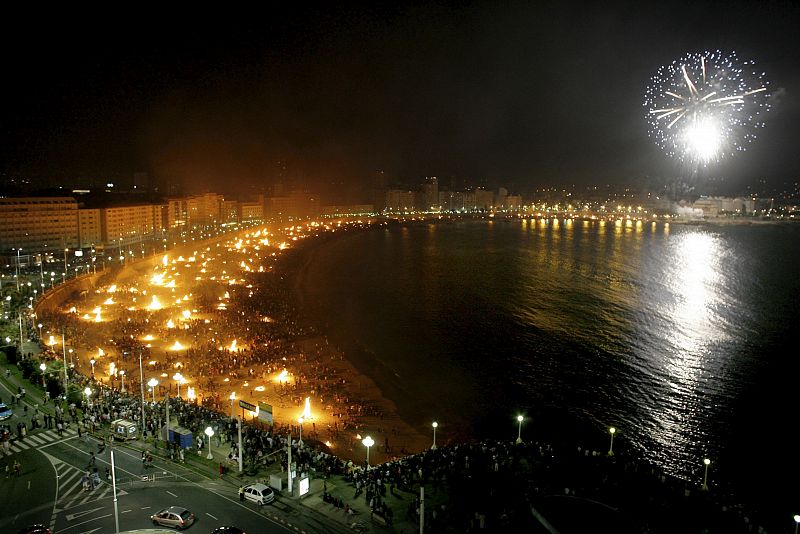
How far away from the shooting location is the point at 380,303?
4209cm

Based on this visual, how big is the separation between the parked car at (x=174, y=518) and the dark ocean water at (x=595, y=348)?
36.1 ft

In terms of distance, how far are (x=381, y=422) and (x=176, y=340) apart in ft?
45.7

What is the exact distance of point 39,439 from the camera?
14.0 meters

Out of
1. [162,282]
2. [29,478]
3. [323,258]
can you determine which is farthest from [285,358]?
[323,258]

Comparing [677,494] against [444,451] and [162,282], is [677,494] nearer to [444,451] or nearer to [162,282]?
[444,451]

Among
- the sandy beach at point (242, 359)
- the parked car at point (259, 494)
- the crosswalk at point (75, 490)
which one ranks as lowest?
the sandy beach at point (242, 359)

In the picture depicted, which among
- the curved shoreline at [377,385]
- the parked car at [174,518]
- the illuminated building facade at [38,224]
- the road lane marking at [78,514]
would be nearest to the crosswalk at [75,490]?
the road lane marking at [78,514]

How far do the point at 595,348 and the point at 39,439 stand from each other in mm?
26306

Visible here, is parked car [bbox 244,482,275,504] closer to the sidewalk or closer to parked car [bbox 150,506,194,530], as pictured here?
the sidewalk

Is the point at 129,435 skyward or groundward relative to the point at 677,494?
skyward

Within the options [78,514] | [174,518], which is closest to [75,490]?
[78,514]

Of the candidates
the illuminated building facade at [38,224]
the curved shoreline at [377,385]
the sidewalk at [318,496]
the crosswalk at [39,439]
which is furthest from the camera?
the illuminated building facade at [38,224]

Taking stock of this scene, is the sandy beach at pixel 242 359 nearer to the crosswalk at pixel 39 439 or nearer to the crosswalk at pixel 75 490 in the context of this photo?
the crosswalk at pixel 39 439

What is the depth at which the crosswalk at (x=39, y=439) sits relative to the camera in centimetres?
1355
